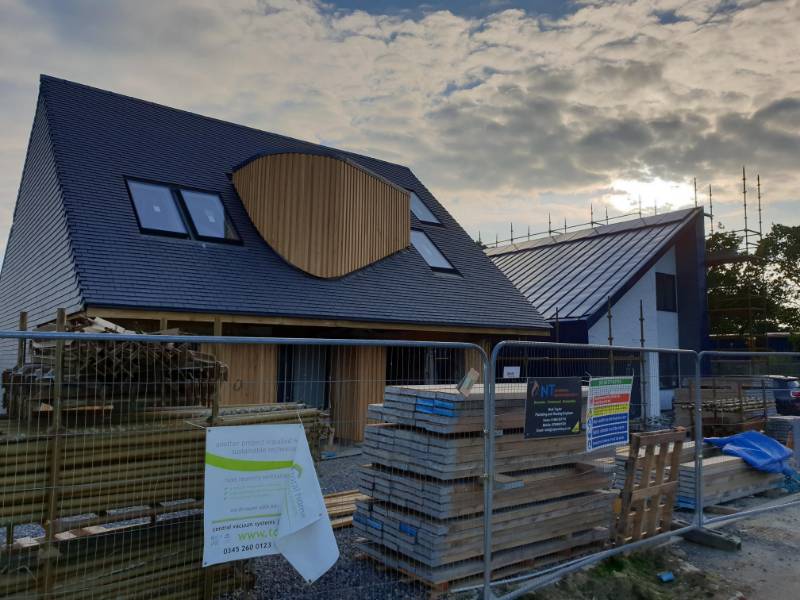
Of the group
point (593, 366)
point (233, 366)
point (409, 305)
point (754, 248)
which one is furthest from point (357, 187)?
point (754, 248)

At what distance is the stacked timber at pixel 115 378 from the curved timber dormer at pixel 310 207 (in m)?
8.59

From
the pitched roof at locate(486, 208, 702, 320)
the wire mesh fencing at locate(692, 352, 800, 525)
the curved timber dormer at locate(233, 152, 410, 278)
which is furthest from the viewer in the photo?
the pitched roof at locate(486, 208, 702, 320)

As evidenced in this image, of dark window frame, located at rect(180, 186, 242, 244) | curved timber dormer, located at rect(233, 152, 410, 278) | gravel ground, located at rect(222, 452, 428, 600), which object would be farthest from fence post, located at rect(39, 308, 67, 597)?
curved timber dormer, located at rect(233, 152, 410, 278)

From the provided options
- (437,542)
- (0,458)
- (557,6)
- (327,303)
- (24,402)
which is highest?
(557,6)

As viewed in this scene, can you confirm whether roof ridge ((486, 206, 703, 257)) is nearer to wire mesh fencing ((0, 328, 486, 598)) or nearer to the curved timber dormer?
the curved timber dormer

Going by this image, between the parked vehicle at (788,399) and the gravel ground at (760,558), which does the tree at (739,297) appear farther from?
the gravel ground at (760,558)

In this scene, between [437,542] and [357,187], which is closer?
[437,542]

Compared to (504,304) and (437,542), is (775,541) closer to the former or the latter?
(437,542)

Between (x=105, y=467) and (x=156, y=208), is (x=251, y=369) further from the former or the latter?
(x=105, y=467)

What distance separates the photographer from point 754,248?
31.4 meters

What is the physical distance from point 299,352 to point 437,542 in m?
7.35

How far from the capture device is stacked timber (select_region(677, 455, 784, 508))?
884 centimetres

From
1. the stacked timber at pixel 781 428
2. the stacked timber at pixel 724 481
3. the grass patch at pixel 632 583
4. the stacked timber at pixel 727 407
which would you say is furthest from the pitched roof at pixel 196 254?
the grass patch at pixel 632 583

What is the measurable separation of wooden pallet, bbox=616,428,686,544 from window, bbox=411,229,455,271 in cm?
993
